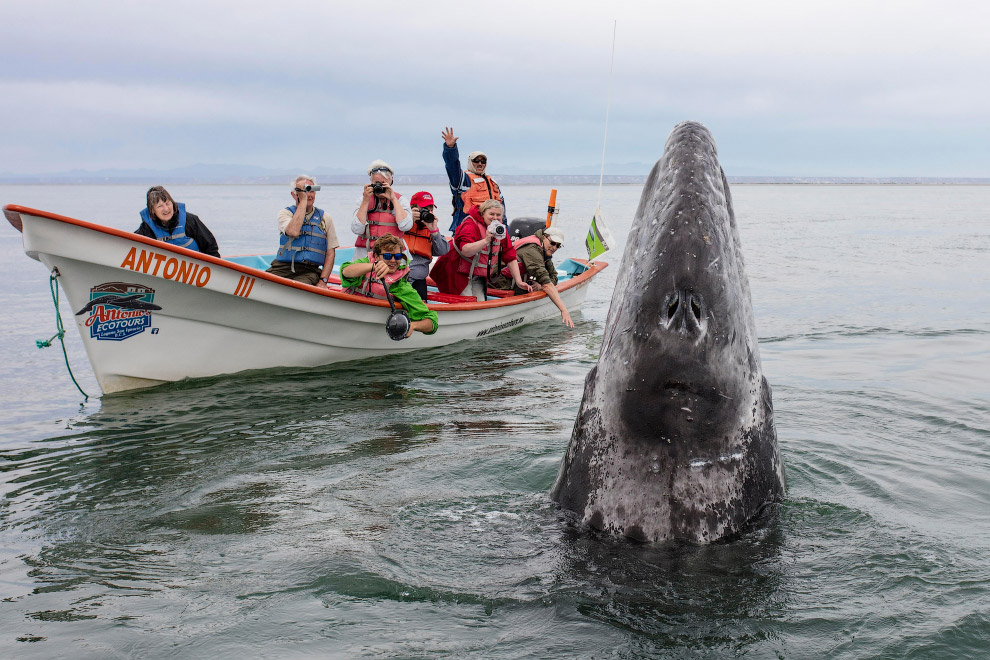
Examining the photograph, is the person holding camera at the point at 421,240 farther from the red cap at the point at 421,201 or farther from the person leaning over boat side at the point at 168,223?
the person leaning over boat side at the point at 168,223

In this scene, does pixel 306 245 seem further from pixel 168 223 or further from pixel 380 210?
pixel 168 223

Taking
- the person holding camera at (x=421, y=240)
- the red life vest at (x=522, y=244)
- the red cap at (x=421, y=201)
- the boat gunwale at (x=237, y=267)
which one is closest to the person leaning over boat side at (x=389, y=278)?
the boat gunwale at (x=237, y=267)

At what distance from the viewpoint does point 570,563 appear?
319 cm

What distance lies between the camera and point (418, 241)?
1091 centimetres

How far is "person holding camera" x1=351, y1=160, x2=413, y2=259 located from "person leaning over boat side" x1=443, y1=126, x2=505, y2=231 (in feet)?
8.26

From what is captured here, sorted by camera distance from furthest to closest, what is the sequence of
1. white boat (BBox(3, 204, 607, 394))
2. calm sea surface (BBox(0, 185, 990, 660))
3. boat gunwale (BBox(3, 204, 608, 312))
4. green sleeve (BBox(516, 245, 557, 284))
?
green sleeve (BBox(516, 245, 557, 284)), white boat (BBox(3, 204, 607, 394)), boat gunwale (BBox(3, 204, 608, 312)), calm sea surface (BBox(0, 185, 990, 660))

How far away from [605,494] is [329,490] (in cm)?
236

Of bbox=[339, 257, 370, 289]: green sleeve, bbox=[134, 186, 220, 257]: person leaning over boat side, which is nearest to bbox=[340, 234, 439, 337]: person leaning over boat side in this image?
bbox=[339, 257, 370, 289]: green sleeve

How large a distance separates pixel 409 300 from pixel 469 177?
4.27m

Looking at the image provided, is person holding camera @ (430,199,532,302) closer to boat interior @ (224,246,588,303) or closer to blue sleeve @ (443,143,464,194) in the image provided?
boat interior @ (224,246,588,303)

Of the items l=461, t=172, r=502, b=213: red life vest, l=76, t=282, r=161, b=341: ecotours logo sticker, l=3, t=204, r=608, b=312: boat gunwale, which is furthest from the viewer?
l=461, t=172, r=502, b=213: red life vest

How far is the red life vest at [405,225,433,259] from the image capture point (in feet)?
35.8

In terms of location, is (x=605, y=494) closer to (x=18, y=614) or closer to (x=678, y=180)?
(x=678, y=180)

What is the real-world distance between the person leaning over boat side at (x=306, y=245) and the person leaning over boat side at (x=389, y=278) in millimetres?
542
